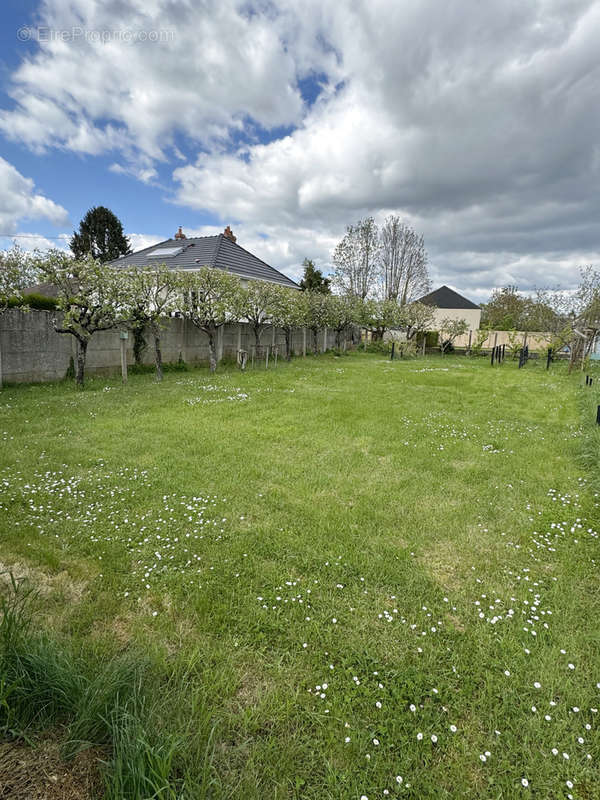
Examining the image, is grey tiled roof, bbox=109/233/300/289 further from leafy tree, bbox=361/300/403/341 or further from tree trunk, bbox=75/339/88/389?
tree trunk, bbox=75/339/88/389

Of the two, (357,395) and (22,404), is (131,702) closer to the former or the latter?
(22,404)

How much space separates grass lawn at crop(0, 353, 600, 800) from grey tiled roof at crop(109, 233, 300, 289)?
46.6ft

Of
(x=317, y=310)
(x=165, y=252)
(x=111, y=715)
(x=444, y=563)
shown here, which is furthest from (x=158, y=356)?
(x=165, y=252)

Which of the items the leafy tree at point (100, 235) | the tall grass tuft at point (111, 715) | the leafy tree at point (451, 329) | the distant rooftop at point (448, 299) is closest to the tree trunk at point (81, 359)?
the tall grass tuft at point (111, 715)

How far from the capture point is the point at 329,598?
242 centimetres

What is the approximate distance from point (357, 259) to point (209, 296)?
68.9ft

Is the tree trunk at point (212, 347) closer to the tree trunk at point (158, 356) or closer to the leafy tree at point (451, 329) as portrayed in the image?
the tree trunk at point (158, 356)

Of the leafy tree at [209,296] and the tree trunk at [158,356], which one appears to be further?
the leafy tree at [209,296]

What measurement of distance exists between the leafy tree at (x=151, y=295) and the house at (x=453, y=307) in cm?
2935

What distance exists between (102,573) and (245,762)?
5.31 ft

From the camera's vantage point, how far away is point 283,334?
18.5 m

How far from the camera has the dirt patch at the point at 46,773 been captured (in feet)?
3.64

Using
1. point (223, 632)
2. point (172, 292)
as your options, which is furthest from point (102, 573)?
point (172, 292)

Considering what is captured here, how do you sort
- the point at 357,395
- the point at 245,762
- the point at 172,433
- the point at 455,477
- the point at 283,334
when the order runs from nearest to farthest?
the point at 245,762
the point at 455,477
the point at 172,433
the point at 357,395
the point at 283,334
